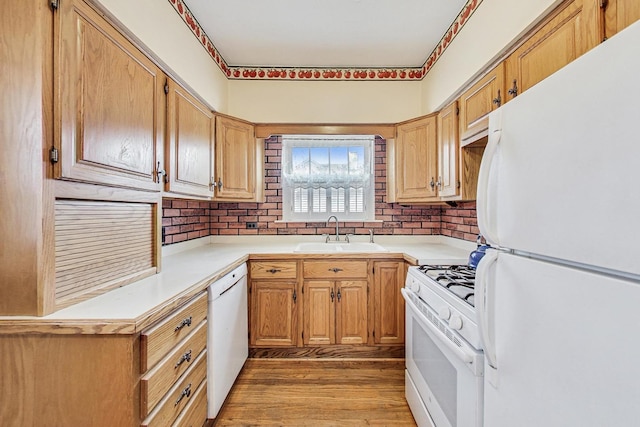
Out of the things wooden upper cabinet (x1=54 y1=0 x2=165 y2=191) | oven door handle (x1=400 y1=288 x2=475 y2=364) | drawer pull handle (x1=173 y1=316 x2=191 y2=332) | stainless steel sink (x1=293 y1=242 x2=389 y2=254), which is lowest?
oven door handle (x1=400 y1=288 x2=475 y2=364)

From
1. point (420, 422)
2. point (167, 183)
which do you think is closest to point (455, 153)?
point (420, 422)

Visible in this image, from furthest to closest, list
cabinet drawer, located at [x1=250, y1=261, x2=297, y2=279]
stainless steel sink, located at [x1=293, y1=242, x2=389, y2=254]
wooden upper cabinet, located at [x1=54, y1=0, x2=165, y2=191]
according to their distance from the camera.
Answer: stainless steel sink, located at [x1=293, y1=242, x2=389, y2=254] < cabinet drawer, located at [x1=250, y1=261, x2=297, y2=279] < wooden upper cabinet, located at [x1=54, y1=0, x2=165, y2=191]

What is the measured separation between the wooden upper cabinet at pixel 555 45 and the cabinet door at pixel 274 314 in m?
1.90

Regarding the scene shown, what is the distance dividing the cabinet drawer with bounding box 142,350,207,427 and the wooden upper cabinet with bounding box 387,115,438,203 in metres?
1.89

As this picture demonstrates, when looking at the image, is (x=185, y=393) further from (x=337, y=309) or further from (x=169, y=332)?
(x=337, y=309)

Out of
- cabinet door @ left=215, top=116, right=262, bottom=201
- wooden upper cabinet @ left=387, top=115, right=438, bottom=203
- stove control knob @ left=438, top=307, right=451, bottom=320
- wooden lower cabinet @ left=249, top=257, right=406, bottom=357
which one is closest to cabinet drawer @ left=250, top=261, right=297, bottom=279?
wooden lower cabinet @ left=249, top=257, right=406, bottom=357

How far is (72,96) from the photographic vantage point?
1003 millimetres

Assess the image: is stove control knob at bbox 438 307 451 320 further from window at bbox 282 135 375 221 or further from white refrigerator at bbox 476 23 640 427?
window at bbox 282 135 375 221

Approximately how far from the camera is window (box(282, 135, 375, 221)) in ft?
9.70

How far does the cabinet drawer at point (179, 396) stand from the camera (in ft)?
3.46

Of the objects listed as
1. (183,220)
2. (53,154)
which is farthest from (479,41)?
(183,220)

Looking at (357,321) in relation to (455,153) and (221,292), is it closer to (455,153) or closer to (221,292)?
(221,292)

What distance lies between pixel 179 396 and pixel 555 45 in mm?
2077

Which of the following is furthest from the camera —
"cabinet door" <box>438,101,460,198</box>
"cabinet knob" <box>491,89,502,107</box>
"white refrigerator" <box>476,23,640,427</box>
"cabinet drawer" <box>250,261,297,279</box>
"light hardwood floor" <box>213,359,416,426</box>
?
"cabinet drawer" <box>250,261,297,279</box>
